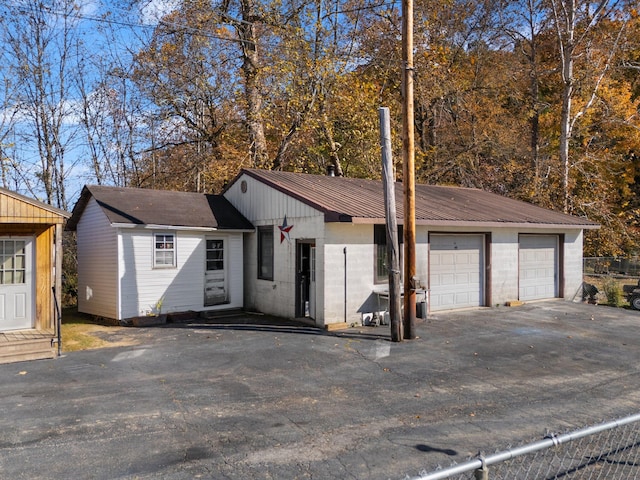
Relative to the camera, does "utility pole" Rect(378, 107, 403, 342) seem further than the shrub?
No

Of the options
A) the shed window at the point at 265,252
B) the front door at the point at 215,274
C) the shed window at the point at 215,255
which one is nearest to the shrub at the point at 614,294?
the shed window at the point at 265,252

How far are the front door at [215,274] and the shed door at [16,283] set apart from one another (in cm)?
461

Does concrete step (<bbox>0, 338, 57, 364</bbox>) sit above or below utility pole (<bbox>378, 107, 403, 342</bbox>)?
below

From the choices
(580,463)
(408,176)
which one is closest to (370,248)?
(408,176)

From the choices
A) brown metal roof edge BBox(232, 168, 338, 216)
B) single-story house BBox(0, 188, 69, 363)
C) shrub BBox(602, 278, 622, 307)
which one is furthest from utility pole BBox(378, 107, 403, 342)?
shrub BBox(602, 278, 622, 307)

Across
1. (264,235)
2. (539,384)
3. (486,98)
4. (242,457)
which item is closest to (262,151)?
(264,235)

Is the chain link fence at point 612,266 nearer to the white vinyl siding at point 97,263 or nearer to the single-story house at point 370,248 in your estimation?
the single-story house at point 370,248

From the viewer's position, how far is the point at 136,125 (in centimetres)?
2361

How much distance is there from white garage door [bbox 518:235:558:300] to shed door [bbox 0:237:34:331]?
544 inches

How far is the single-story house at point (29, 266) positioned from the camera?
33.3ft

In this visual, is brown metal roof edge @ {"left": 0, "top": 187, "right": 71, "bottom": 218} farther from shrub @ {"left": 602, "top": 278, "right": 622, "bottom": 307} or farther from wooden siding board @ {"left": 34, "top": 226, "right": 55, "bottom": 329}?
shrub @ {"left": 602, "top": 278, "right": 622, "bottom": 307}

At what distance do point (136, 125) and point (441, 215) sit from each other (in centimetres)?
1626

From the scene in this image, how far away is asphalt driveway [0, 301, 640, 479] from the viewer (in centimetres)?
493

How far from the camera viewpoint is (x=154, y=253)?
1331 centimetres
